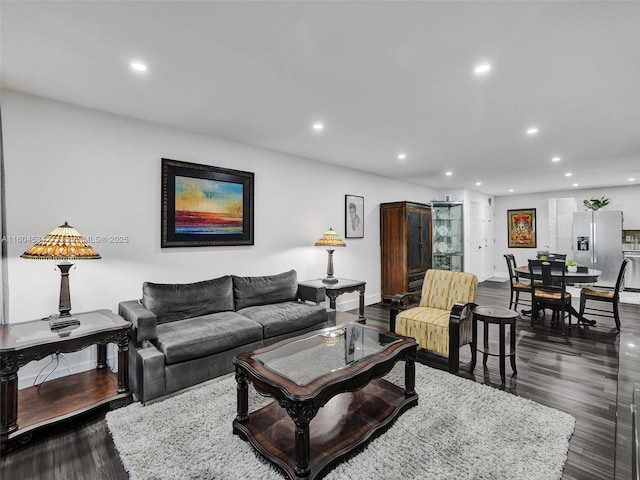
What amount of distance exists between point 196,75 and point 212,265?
2.20 m

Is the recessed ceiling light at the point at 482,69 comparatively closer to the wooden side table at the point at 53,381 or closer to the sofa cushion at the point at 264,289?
the sofa cushion at the point at 264,289

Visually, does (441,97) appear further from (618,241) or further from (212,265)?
(618,241)

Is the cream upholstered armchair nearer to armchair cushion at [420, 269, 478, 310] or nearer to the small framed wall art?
armchair cushion at [420, 269, 478, 310]

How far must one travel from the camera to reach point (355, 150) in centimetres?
450

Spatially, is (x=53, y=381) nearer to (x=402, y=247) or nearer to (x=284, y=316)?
(x=284, y=316)

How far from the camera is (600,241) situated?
24.3 feet

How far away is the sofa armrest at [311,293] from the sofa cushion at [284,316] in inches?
8.4

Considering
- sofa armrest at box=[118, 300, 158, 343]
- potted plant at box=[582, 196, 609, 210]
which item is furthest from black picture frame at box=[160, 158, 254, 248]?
potted plant at box=[582, 196, 609, 210]

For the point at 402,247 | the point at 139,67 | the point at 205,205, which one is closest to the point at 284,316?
the point at 205,205

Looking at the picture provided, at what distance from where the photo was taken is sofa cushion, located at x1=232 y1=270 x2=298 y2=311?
3748 millimetres

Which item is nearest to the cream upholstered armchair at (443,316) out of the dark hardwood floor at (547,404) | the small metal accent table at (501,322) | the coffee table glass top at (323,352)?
the small metal accent table at (501,322)

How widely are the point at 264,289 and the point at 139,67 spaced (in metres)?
2.59

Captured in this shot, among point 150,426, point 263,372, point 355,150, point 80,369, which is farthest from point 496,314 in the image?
point 80,369

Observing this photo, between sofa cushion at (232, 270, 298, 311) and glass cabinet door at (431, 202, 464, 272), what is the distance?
4203mm
